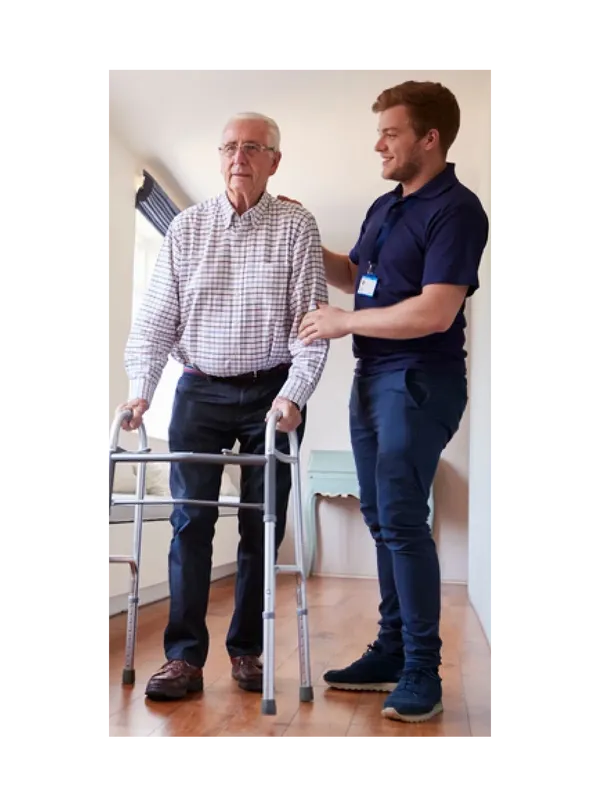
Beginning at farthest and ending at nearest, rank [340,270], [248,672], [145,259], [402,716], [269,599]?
[145,259]
[340,270]
[248,672]
[402,716]
[269,599]

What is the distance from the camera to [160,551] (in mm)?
3416

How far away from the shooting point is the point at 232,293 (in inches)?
71.4

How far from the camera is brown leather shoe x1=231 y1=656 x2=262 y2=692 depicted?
6.01 feet

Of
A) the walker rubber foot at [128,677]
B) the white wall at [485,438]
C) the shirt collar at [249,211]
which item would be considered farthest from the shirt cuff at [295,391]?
the white wall at [485,438]

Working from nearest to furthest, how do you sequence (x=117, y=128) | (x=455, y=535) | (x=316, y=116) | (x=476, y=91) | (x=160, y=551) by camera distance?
1. (x=476, y=91)
2. (x=316, y=116)
3. (x=117, y=128)
4. (x=160, y=551)
5. (x=455, y=535)

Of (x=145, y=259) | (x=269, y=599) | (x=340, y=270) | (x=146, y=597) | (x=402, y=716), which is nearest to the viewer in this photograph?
(x=269, y=599)

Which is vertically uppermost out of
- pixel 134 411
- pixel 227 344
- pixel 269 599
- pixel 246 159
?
pixel 246 159

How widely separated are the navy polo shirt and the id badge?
14mm

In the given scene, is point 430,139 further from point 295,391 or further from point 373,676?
point 373,676

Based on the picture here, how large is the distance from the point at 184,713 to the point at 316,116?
1874 millimetres

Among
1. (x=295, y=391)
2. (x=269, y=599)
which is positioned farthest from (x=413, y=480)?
(x=269, y=599)

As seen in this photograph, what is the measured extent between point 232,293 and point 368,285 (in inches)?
11.5
